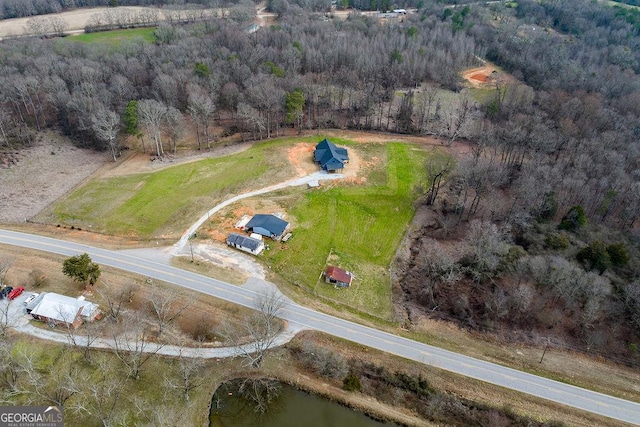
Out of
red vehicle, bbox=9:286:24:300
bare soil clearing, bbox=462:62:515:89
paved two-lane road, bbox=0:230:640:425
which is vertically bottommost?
paved two-lane road, bbox=0:230:640:425

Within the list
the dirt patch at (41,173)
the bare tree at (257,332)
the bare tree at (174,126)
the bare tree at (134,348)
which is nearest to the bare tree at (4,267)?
the dirt patch at (41,173)

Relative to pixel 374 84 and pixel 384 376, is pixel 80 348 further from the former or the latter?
pixel 374 84

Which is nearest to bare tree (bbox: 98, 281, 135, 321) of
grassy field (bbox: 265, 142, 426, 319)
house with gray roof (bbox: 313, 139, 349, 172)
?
grassy field (bbox: 265, 142, 426, 319)

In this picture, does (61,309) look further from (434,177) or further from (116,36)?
(116,36)

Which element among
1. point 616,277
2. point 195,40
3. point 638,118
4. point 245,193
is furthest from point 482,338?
point 195,40

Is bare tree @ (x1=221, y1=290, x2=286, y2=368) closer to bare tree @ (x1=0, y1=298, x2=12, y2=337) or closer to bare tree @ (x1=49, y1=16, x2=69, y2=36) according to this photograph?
bare tree @ (x1=0, y1=298, x2=12, y2=337)

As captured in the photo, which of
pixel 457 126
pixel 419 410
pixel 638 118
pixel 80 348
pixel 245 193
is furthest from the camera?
pixel 457 126
